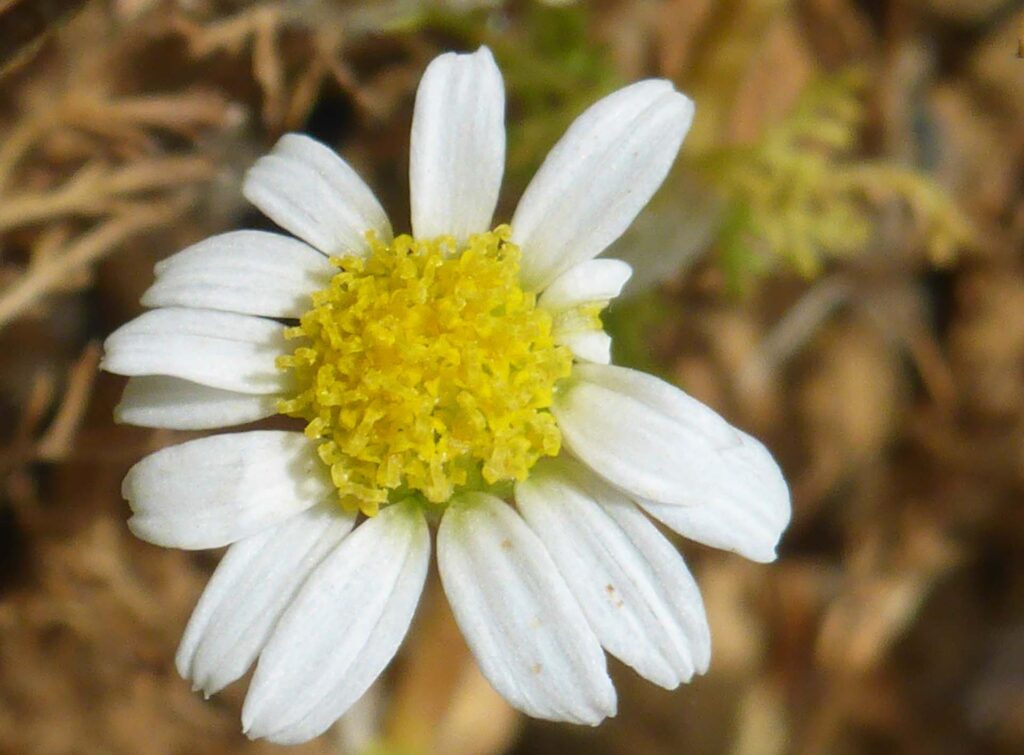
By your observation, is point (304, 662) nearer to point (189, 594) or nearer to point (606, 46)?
point (189, 594)

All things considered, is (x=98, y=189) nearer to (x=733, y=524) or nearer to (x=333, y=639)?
(x=333, y=639)

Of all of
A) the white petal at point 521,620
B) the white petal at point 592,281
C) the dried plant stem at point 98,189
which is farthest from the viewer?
the dried plant stem at point 98,189

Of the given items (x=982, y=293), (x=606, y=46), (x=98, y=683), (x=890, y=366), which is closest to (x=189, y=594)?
(x=98, y=683)

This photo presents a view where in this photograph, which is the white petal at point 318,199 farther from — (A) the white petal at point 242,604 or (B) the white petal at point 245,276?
(A) the white petal at point 242,604

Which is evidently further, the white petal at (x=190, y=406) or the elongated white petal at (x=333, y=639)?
the white petal at (x=190, y=406)

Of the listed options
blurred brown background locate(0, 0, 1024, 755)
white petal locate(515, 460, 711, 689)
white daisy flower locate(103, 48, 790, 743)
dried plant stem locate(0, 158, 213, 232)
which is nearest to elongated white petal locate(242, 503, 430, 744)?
white daisy flower locate(103, 48, 790, 743)

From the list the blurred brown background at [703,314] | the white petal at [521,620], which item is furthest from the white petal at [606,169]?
the blurred brown background at [703,314]

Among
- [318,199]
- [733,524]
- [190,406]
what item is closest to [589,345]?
[733,524]

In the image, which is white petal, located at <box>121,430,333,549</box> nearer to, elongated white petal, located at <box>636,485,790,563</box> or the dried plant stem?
elongated white petal, located at <box>636,485,790,563</box>
